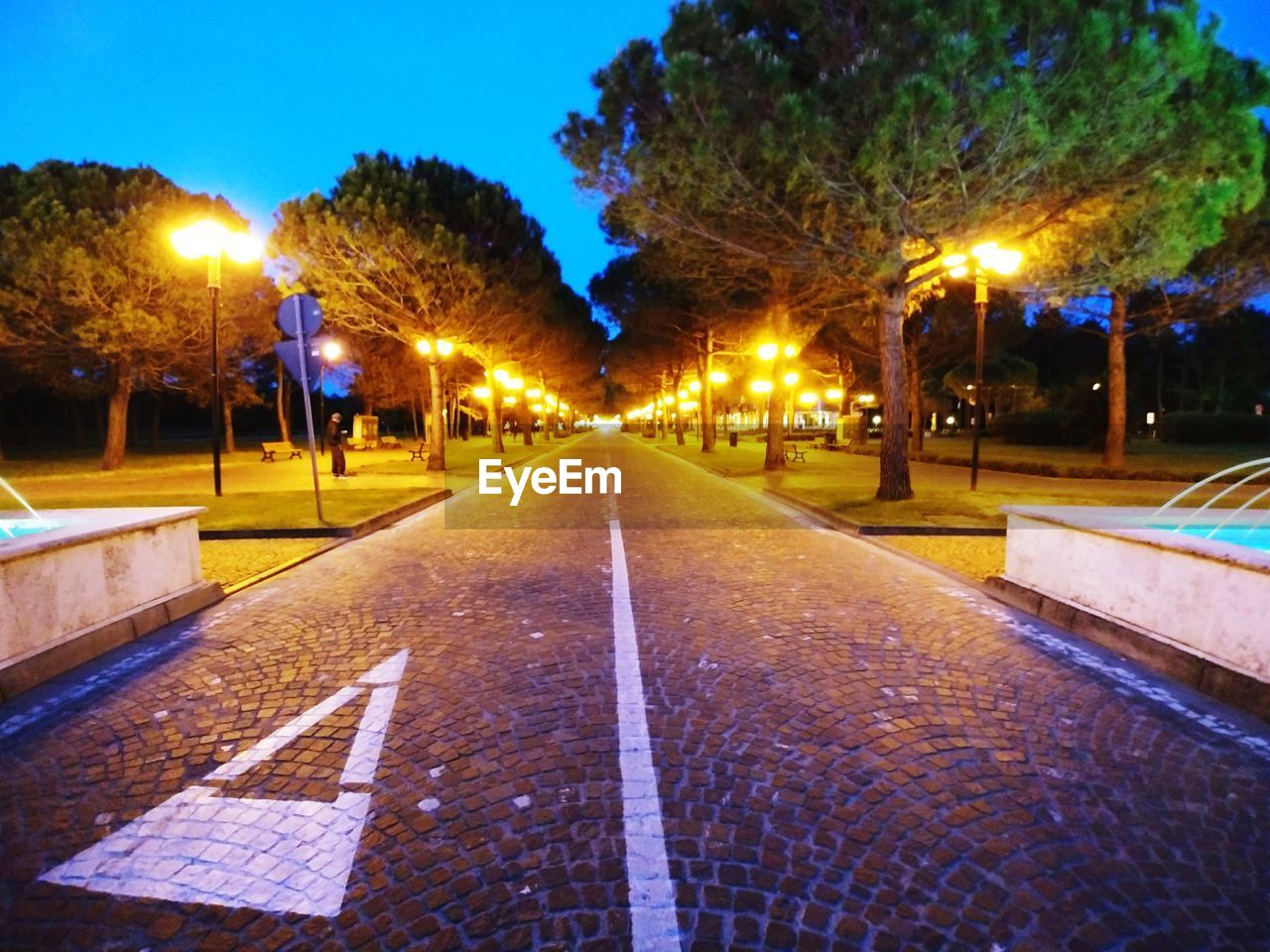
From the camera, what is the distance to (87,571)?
540cm

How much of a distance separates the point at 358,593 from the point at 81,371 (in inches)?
1070

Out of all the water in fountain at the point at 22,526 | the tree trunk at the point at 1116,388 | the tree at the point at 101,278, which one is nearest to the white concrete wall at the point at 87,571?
the water in fountain at the point at 22,526

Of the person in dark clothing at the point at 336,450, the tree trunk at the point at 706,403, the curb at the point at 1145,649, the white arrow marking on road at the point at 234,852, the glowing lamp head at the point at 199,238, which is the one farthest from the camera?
the tree trunk at the point at 706,403

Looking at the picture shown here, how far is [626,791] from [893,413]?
1196 centimetres

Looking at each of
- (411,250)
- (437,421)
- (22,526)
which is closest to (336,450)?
(437,421)

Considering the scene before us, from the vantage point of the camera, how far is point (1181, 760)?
3.65 metres

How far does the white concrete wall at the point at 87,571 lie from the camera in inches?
185

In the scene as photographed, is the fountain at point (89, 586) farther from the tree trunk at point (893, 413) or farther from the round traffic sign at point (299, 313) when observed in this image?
the tree trunk at point (893, 413)

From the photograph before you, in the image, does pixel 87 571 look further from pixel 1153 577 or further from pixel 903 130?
pixel 903 130

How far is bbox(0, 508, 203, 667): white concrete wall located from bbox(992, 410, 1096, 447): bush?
4036 cm

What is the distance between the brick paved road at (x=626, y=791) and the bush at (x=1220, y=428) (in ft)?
147

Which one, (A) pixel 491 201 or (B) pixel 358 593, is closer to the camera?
(B) pixel 358 593

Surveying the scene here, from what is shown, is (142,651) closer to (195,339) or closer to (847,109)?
(847,109)

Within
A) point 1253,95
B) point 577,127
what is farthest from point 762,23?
point 1253,95
